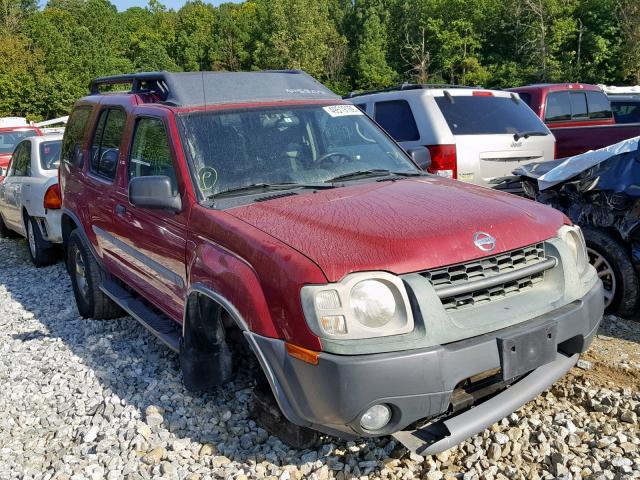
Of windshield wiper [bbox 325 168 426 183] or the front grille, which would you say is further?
windshield wiper [bbox 325 168 426 183]

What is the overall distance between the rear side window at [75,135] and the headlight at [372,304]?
3733 mm

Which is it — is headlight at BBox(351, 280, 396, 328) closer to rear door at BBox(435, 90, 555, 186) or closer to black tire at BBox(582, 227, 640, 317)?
black tire at BBox(582, 227, 640, 317)

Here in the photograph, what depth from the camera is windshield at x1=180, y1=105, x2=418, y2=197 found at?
3.54 metres

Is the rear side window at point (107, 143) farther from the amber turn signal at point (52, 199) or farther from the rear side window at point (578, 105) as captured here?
the rear side window at point (578, 105)

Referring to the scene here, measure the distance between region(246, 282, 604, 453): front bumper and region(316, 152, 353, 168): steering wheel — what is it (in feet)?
4.78

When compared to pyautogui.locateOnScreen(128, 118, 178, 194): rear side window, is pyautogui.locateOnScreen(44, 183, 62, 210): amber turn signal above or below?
below

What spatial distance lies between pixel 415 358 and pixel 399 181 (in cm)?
150

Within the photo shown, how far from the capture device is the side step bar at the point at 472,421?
8.39 ft

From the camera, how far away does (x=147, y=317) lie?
4273 mm

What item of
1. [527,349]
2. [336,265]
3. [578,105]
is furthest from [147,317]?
[578,105]

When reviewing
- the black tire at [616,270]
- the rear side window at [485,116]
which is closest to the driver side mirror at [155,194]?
the black tire at [616,270]

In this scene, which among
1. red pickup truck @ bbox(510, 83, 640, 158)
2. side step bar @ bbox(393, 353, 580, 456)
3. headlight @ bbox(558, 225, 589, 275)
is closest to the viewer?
side step bar @ bbox(393, 353, 580, 456)

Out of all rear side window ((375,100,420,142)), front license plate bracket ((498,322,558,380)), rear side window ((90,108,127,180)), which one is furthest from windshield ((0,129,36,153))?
front license plate bracket ((498,322,558,380))

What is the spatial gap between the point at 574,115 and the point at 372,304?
9105 mm
